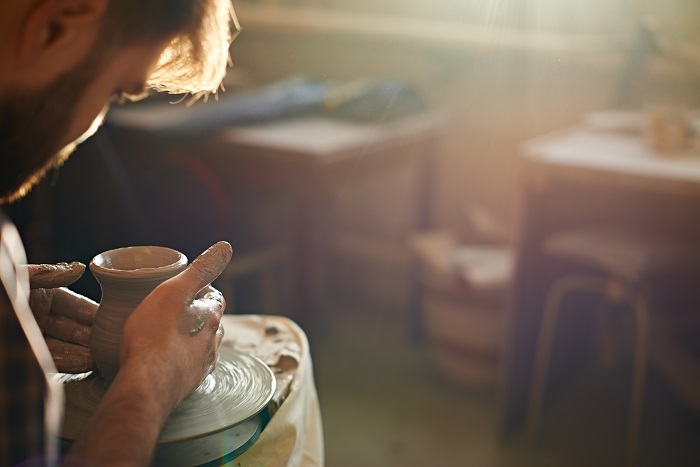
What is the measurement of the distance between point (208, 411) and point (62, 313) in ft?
0.83

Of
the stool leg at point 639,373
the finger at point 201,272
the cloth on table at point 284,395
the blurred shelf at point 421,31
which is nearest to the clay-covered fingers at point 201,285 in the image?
the finger at point 201,272

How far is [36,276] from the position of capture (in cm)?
93

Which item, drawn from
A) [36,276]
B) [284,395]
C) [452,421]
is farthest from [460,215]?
[36,276]

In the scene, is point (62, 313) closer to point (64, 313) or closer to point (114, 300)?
point (64, 313)

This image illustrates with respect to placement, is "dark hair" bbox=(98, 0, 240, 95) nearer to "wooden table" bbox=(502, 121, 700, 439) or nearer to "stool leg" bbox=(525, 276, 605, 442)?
"wooden table" bbox=(502, 121, 700, 439)

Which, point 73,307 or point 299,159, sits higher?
point 73,307

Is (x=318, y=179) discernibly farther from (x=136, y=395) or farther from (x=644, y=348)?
(x=136, y=395)

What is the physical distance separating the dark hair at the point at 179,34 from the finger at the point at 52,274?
0.28 meters

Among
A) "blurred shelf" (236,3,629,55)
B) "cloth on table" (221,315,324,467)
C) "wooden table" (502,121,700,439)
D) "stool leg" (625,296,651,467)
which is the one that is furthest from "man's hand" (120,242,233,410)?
"blurred shelf" (236,3,629,55)

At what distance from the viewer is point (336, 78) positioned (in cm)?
303

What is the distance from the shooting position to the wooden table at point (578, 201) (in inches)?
65.8

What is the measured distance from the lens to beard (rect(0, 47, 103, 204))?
726 millimetres

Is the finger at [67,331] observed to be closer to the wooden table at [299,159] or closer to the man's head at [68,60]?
the man's head at [68,60]

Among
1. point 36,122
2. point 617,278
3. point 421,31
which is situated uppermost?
point 36,122
